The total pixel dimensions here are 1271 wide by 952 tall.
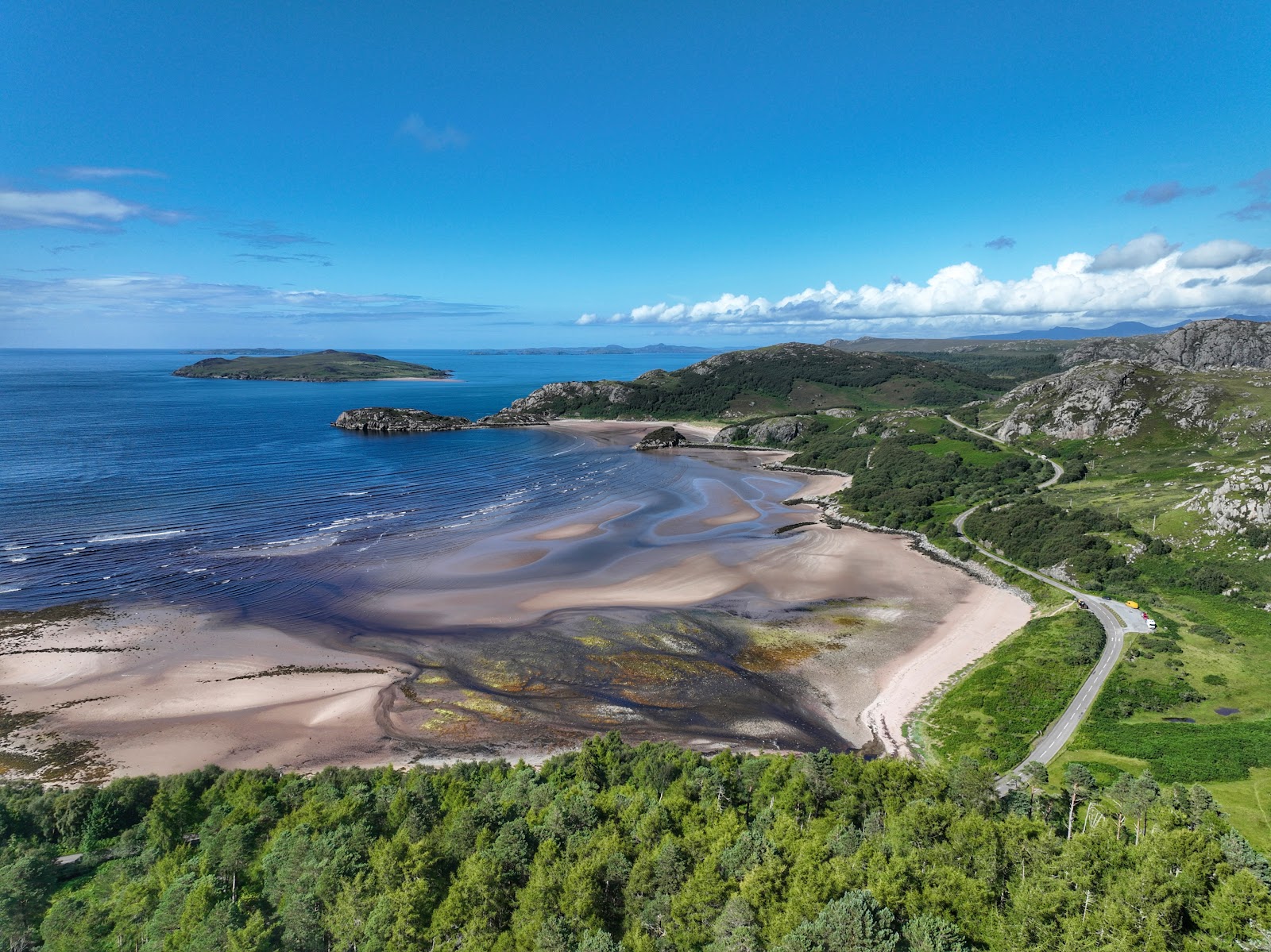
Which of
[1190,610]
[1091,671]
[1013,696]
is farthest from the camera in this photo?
[1190,610]

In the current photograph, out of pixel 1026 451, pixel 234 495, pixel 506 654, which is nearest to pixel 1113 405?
pixel 1026 451

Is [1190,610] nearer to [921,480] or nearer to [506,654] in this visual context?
[921,480]

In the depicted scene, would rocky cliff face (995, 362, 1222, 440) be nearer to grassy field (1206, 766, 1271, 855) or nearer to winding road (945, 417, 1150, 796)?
winding road (945, 417, 1150, 796)

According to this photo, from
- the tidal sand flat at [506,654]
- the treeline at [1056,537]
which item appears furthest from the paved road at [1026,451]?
the tidal sand flat at [506,654]

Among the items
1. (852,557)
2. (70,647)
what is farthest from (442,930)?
(852,557)

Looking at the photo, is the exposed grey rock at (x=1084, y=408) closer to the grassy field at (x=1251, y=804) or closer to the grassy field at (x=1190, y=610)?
the grassy field at (x=1190, y=610)

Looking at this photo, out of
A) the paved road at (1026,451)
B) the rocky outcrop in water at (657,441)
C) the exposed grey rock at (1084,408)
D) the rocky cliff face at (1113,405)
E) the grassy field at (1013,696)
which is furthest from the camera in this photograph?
the rocky outcrop in water at (657,441)
